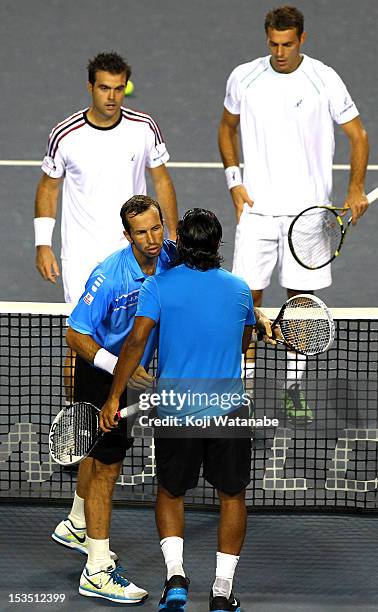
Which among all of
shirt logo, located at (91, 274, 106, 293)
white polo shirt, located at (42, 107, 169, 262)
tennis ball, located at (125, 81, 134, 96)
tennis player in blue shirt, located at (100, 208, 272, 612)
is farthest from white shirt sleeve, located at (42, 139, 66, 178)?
tennis ball, located at (125, 81, 134, 96)

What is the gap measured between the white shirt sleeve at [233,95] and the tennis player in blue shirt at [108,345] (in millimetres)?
2476

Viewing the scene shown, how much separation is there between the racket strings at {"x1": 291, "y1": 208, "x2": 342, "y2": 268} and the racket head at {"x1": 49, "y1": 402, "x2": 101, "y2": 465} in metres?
2.22

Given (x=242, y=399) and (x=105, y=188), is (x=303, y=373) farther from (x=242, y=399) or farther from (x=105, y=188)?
(x=242, y=399)

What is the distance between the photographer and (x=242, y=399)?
6109 mm

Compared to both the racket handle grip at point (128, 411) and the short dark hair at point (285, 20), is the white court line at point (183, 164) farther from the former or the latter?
the racket handle grip at point (128, 411)

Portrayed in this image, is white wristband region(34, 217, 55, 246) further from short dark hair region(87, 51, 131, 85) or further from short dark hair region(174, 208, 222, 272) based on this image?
short dark hair region(174, 208, 222, 272)

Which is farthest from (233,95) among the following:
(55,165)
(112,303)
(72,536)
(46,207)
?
(72,536)

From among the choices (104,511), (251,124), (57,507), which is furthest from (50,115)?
(104,511)

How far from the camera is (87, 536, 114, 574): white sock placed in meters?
6.36

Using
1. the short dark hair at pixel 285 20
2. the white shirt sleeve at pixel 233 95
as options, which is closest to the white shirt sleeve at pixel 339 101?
the short dark hair at pixel 285 20

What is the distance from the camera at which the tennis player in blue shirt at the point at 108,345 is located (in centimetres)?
617

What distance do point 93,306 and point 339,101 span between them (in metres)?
3.01

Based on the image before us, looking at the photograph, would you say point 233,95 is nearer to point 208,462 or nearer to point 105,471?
point 105,471

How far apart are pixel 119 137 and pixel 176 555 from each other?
2.94m
